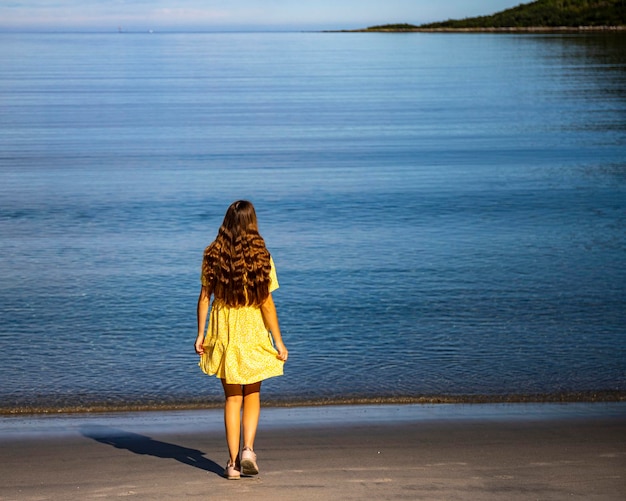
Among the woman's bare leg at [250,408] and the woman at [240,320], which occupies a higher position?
the woman at [240,320]

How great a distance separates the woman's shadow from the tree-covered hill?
14510 centimetres

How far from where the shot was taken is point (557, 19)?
169 meters

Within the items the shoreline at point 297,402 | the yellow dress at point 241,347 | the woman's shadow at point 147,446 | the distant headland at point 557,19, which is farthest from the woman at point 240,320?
the distant headland at point 557,19

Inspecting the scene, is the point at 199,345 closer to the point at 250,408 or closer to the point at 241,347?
the point at 241,347

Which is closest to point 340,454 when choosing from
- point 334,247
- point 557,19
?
point 334,247

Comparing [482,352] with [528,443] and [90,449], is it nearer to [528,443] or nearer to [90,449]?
[528,443]

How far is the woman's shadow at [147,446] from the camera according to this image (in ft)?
18.8

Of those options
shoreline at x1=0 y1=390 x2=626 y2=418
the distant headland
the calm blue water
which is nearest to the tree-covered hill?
the distant headland

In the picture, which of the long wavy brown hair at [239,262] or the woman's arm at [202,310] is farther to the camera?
the woman's arm at [202,310]

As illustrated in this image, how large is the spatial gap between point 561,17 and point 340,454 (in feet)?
570

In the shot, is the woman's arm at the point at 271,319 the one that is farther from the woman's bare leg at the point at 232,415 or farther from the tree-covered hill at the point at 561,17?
the tree-covered hill at the point at 561,17

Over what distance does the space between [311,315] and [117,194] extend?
812 cm

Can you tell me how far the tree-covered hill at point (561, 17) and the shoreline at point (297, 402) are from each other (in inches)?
5649

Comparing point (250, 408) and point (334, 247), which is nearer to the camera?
point (250, 408)
